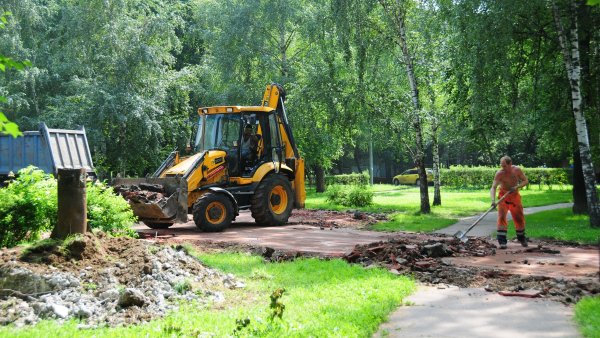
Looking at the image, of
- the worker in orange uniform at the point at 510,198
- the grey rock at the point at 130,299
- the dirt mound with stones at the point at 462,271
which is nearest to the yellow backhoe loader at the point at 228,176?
the dirt mound with stones at the point at 462,271

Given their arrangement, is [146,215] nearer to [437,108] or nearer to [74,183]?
[74,183]

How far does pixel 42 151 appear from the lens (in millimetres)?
16672

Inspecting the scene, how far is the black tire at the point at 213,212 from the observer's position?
620 inches

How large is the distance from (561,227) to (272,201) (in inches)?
311

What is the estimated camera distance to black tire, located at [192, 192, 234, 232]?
620 inches

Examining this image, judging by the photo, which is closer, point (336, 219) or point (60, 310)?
point (60, 310)

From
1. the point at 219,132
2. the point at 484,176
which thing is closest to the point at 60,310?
the point at 219,132

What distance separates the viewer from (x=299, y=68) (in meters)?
33.1

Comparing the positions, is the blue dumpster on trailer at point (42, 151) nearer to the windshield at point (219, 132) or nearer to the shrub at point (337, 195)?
the windshield at point (219, 132)

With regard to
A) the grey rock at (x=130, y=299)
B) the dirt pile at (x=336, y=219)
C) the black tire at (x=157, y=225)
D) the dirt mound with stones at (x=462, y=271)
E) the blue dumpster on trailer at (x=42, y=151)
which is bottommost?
the dirt mound with stones at (x=462, y=271)

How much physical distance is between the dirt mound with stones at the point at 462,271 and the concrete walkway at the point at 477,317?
0.43 metres

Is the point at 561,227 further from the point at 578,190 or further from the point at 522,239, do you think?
the point at 522,239

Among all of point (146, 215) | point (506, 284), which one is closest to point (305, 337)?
point (506, 284)

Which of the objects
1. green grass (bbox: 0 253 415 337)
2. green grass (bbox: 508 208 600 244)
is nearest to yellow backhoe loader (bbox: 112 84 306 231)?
green grass (bbox: 0 253 415 337)
